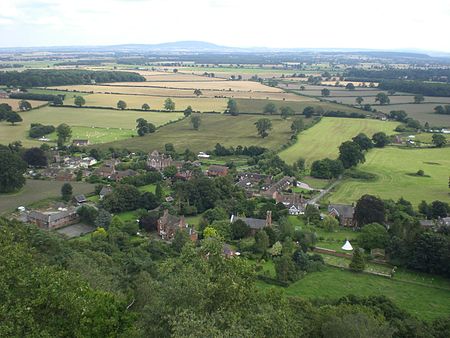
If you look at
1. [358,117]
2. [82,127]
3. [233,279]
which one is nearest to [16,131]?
[82,127]

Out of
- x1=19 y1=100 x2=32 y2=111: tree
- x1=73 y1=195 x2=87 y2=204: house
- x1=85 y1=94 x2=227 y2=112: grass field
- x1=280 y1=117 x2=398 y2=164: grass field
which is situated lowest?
x1=85 y1=94 x2=227 y2=112: grass field

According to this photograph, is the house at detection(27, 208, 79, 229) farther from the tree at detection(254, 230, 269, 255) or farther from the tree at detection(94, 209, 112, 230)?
the tree at detection(254, 230, 269, 255)

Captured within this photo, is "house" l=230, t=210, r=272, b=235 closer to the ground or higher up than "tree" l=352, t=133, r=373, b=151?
higher up

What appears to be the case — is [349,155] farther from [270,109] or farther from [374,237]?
[270,109]

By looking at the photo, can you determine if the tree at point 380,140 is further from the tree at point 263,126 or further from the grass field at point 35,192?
the grass field at point 35,192

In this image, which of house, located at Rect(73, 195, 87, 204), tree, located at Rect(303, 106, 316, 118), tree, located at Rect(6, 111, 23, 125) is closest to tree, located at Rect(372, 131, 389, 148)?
tree, located at Rect(303, 106, 316, 118)

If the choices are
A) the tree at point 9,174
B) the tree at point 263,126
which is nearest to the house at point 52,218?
the tree at point 9,174
